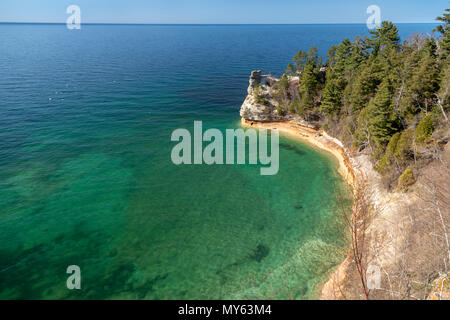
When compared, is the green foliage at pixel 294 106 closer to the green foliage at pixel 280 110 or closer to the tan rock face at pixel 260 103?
the green foliage at pixel 280 110

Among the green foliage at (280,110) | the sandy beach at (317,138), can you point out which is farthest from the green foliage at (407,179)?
the green foliage at (280,110)

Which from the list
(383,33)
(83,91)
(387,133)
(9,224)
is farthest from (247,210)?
(83,91)

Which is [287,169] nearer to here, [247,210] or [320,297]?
[247,210]

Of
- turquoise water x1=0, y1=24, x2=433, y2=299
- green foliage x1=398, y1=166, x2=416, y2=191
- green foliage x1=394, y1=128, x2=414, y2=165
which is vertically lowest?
turquoise water x1=0, y1=24, x2=433, y2=299

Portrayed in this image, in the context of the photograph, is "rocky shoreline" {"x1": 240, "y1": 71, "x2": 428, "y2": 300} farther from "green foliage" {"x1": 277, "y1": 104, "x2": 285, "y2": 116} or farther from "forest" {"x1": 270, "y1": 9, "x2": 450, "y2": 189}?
"forest" {"x1": 270, "y1": 9, "x2": 450, "y2": 189}

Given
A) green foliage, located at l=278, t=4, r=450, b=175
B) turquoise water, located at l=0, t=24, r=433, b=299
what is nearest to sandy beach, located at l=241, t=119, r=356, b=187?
turquoise water, located at l=0, t=24, r=433, b=299

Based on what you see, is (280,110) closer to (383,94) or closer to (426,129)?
(383,94)

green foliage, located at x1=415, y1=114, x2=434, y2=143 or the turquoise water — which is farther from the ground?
green foliage, located at x1=415, y1=114, x2=434, y2=143

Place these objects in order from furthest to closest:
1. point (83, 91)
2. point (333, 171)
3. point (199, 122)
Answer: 1. point (83, 91)
2. point (199, 122)
3. point (333, 171)
